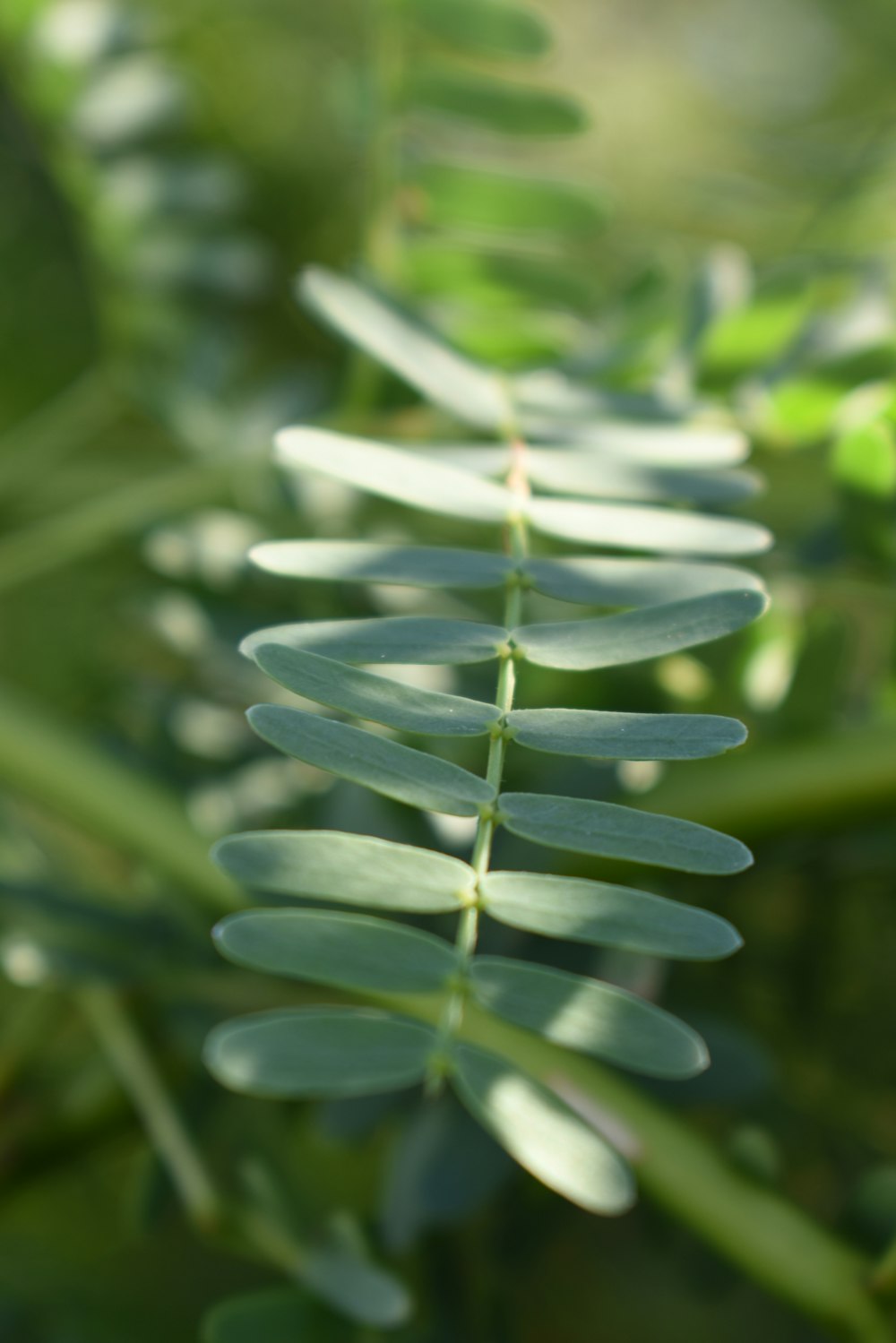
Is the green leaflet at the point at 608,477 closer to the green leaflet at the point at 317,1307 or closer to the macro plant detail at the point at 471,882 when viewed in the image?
the macro plant detail at the point at 471,882

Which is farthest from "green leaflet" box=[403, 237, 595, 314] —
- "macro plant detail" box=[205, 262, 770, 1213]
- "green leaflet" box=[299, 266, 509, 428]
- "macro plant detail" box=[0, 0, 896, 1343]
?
"macro plant detail" box=[205, 262, 770, 1213]

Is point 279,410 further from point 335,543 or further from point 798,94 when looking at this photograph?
point 798,94

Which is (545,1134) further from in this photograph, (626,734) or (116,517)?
(116,517)

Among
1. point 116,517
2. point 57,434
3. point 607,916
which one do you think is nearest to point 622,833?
point 607,916

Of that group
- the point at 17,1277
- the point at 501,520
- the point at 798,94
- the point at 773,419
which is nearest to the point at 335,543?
the point at 501,520

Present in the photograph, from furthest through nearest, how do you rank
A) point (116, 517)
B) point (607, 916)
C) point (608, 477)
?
point (116, 517), point (608, 477), point (607, 916)

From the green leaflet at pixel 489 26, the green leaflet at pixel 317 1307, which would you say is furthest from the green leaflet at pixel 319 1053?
the green leaflet at pixel 489 26
